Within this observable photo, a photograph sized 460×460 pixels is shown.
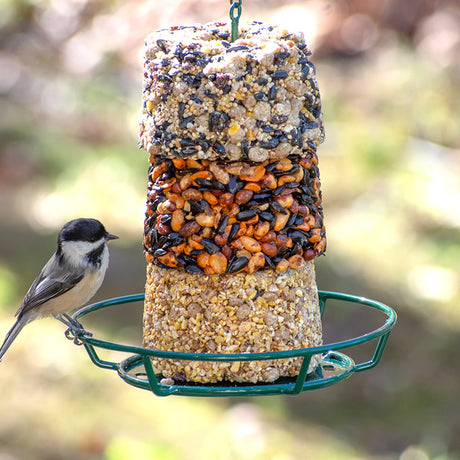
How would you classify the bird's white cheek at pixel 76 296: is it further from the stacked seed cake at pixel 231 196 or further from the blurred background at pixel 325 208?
the blurred background at pixel 325 208

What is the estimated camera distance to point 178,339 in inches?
115

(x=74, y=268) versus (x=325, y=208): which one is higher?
(x=74, y=268)

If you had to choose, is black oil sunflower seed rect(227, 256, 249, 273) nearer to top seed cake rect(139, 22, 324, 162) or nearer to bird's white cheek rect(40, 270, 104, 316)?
top seed cake rect(139, 22, 324, 162)

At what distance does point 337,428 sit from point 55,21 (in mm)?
7211

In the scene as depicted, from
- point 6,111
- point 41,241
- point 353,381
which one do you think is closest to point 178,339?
point 353,381

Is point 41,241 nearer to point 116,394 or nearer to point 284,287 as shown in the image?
point 116,394

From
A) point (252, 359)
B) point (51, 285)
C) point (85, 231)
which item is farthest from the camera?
point (51, 285)

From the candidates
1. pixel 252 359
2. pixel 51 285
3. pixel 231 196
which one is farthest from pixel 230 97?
pixel 51 285

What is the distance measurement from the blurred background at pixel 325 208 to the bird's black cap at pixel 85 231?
5.35 feet

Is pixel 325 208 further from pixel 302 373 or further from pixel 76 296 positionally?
pixel 302 373

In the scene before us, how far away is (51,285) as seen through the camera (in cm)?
368

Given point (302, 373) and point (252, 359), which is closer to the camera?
point (252, 359)

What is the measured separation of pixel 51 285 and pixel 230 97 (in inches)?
59.6

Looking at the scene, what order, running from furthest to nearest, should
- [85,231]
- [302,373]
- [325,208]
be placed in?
[325,208] → [85,231] → [302,373]
